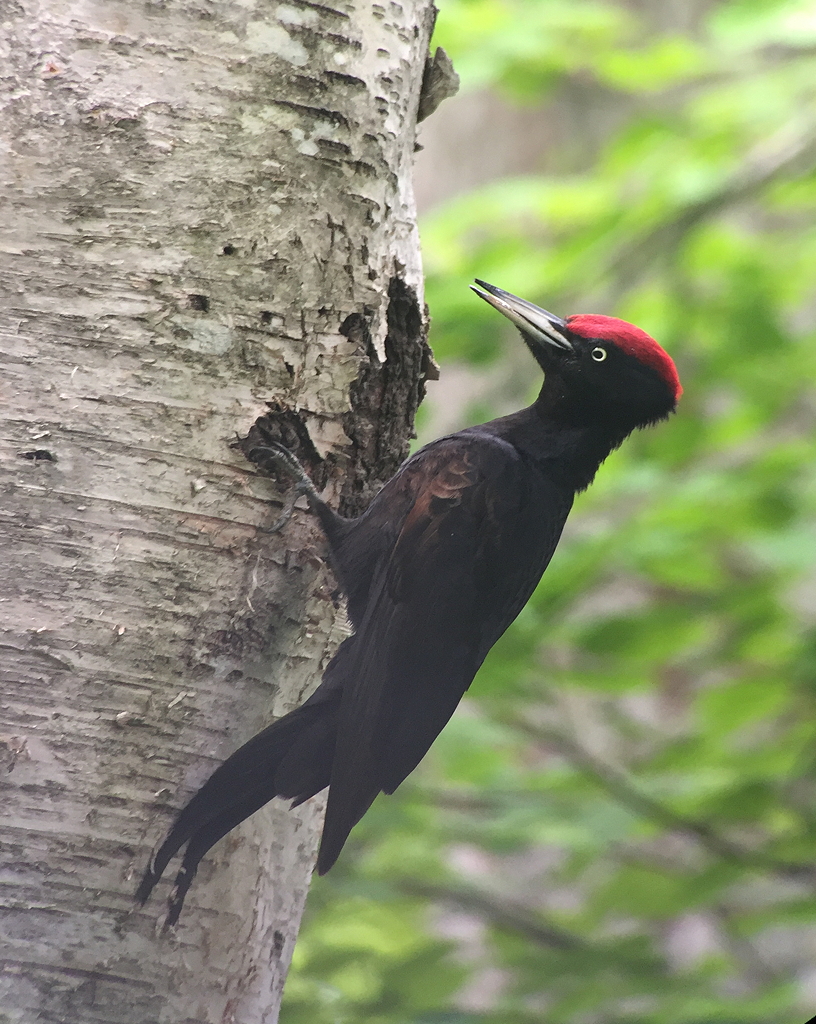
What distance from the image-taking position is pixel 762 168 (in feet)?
9.41

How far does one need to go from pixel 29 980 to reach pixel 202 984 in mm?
227

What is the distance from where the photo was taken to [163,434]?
1457 millimetres

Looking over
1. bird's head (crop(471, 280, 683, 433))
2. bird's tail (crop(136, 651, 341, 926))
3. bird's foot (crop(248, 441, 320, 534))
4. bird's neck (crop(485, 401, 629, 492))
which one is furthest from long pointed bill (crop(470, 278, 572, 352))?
bird's tail (crop(136, 651, 341, 926))

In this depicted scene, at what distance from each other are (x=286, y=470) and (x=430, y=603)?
352 millimetres

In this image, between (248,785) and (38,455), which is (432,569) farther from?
(38,455)

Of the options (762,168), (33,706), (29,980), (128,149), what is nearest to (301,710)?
(33,706)

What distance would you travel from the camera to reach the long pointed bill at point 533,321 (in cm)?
173

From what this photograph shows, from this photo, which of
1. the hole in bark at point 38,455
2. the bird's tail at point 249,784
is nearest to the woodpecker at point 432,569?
the bird's tail at point 249,784

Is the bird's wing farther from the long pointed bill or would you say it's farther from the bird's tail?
the long pointed bill

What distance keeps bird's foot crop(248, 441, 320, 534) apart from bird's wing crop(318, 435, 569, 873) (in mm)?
183

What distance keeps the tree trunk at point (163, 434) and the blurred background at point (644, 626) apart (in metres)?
0.76

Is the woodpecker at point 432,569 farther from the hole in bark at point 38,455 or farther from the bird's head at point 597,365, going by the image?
the hole in bark at point 38,455

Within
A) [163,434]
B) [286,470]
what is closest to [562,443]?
[286,470]

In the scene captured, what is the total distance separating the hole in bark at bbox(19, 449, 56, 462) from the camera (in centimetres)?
141
